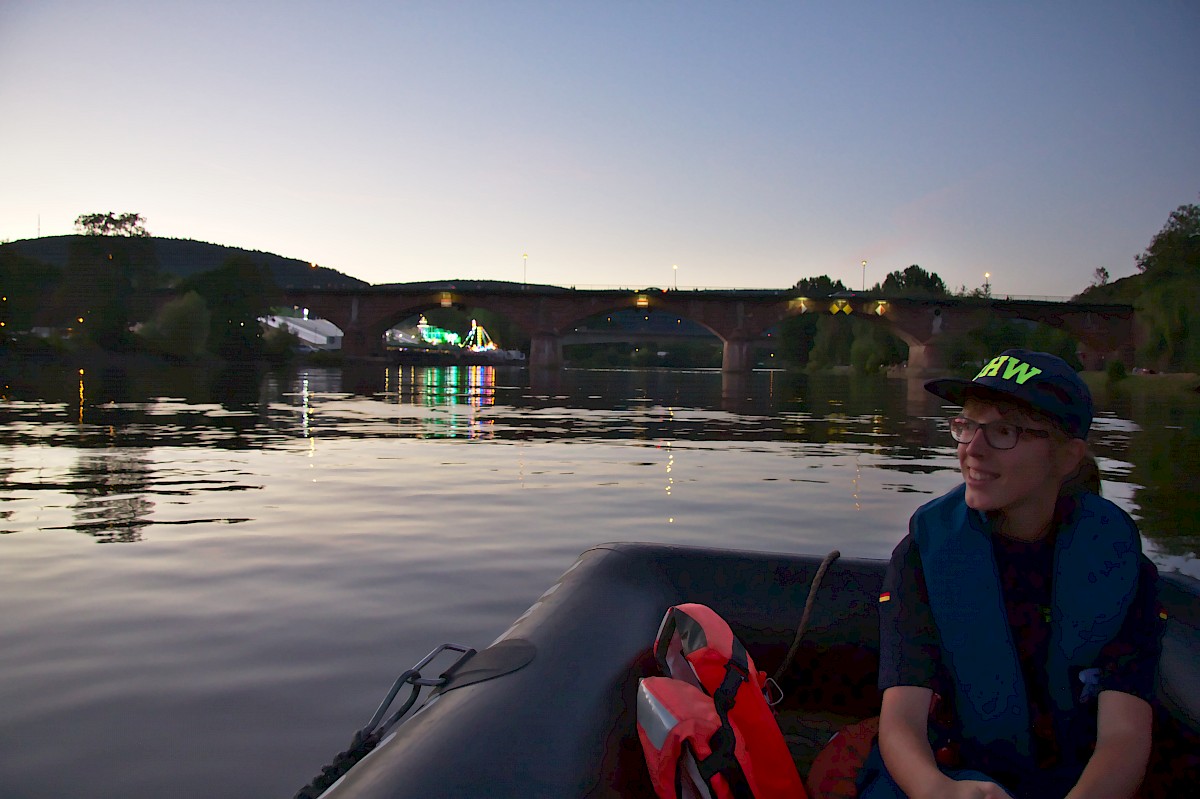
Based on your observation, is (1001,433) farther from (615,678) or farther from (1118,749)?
(615,678)

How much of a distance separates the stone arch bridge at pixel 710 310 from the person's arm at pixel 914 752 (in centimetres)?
9012

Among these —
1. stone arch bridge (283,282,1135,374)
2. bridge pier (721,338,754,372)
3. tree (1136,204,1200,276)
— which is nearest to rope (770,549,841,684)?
tree (1136,204,1200,276)

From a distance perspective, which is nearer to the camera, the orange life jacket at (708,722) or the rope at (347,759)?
the orange life jacket at (708,722)

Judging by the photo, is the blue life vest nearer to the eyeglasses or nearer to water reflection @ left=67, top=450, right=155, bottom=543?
the eyeglasses

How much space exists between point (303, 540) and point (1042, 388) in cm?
687

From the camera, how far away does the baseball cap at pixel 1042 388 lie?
2.36 meters

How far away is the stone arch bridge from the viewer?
8738cm

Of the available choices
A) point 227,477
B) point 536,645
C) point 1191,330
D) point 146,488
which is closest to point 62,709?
point 536,645

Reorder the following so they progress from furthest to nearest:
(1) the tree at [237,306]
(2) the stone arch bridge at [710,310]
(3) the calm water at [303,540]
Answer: (2) the stone arch bridge at [710,310]
(1) the tree at [237,306]
(3) the calm water at [303,540]

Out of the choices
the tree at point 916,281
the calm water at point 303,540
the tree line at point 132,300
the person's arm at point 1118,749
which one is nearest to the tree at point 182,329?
the tree line at point 132,300

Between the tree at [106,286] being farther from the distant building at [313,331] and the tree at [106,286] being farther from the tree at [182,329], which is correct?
the distant building at [313,331]

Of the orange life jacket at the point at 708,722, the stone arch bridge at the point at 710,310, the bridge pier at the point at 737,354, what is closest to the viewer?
the orange life jacket at the point at 708,722

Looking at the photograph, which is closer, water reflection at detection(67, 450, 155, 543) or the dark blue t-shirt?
the dark blue t-shirt

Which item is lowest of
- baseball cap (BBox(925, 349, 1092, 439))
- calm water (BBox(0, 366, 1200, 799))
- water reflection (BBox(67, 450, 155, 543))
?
calm water (BBox(0, 366, 1200, 799))
